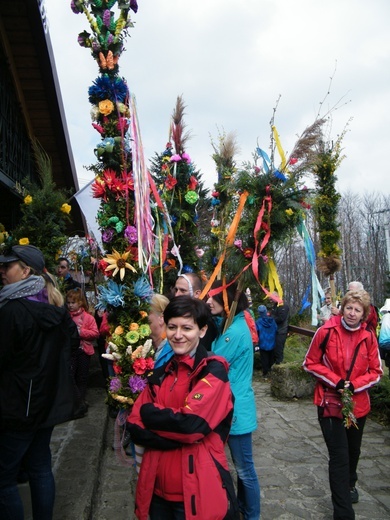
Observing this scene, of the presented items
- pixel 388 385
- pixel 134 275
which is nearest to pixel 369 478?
pixel 388 385


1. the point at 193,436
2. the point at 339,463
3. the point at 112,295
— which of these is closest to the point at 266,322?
the point at 112,295

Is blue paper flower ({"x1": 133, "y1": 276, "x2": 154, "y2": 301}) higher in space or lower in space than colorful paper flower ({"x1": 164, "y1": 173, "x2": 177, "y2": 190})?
lower

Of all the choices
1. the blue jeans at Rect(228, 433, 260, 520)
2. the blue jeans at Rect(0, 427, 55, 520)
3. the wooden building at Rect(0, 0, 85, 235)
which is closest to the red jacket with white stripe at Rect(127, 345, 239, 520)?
the blue jeans at Rect(0, 427, 55, 520)

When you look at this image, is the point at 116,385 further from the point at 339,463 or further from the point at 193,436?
the point at 193,436

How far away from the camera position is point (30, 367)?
106 inches

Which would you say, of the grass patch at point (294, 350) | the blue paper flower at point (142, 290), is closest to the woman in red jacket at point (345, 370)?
the blue paper flower at point (142, 290)

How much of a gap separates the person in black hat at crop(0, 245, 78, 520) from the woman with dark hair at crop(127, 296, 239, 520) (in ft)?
2.31

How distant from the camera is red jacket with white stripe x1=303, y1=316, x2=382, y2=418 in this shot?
3.57 m

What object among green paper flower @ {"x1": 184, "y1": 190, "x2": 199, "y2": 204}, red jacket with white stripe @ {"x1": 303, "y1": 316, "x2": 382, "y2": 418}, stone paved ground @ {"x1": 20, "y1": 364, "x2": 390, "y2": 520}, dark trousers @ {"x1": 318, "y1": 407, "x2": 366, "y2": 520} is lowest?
stone paved ground @ {"x1": 20, "y1": 364, "x2": 390, "y2": 520}

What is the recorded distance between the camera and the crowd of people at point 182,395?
213cm

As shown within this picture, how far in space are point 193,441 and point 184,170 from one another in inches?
248

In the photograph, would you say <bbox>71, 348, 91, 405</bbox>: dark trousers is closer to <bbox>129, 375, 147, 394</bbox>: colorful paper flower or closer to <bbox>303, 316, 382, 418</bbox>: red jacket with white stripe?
<bbox>129, 375, 147, 394</bbox>: colorful paper flower

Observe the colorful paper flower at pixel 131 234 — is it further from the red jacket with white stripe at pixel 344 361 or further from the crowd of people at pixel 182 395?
the red jacket with white stripe at pixel 344 361

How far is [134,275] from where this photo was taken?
14.5 ft
